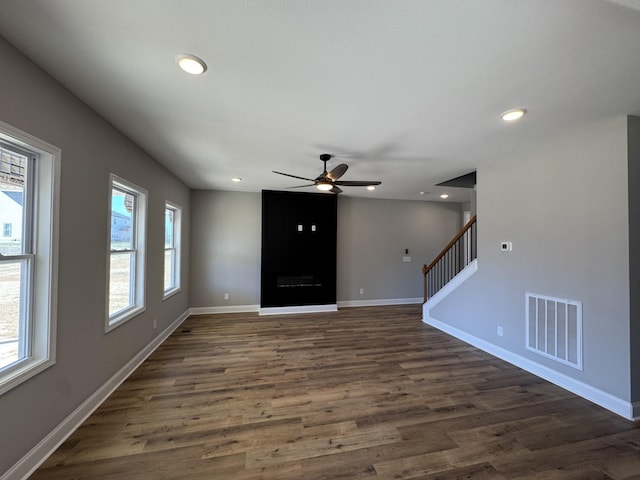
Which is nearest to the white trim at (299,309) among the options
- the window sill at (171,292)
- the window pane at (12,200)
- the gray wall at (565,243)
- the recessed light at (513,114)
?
the window sill at (171,292)

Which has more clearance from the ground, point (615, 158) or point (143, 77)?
point (143, 77)

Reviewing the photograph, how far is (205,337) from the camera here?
4141 mm

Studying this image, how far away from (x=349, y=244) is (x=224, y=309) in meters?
3.20

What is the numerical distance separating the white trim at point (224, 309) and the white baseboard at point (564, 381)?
162 inches

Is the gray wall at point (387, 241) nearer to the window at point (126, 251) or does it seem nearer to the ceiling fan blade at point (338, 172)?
the ceiling fan blade at point (338, 172)

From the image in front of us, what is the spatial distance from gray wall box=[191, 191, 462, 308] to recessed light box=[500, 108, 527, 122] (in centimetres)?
409

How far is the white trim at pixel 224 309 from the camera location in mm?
5469

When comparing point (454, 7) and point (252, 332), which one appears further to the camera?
point (252, 332)

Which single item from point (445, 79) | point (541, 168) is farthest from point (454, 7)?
point (541, 168)

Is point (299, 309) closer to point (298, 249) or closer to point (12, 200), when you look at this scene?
point (298, 249)

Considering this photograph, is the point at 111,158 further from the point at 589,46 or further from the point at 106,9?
the point at 589,46

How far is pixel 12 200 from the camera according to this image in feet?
5.44

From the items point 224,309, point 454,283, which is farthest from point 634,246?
point 224,309

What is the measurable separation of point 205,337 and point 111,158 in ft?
9.41
